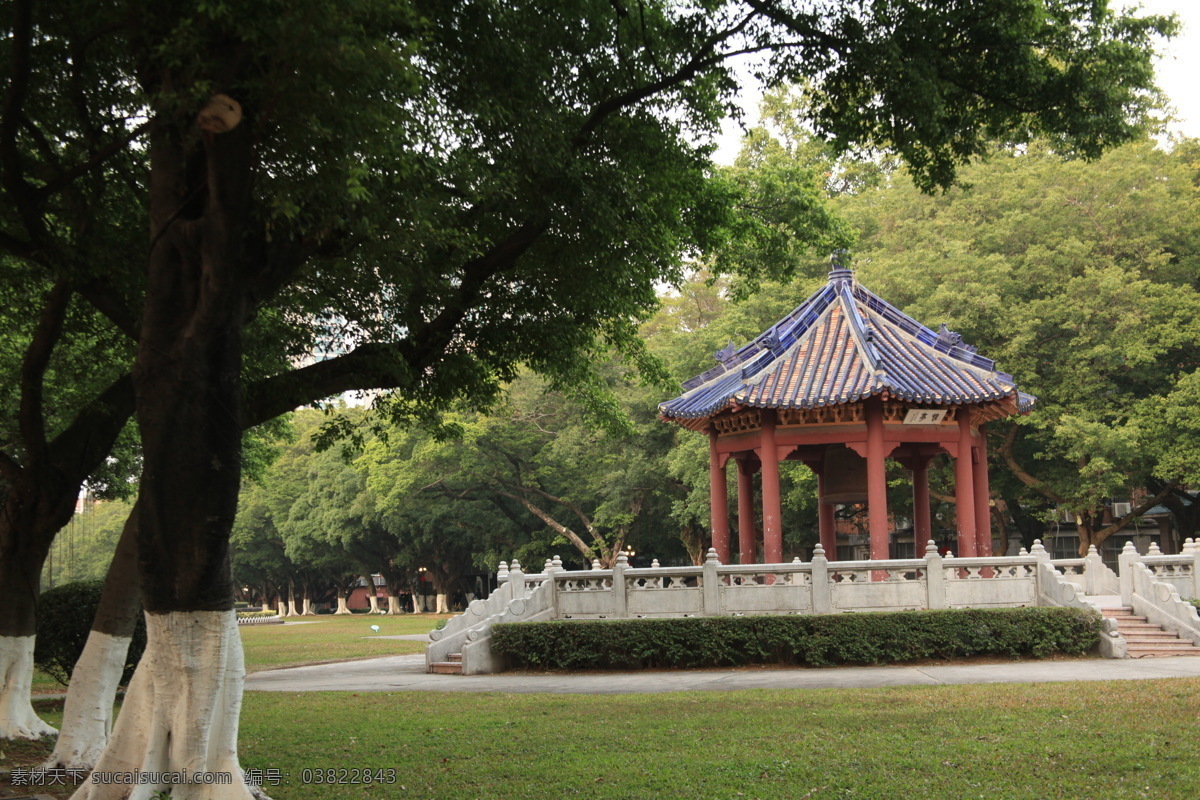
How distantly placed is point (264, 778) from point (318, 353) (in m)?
5.14

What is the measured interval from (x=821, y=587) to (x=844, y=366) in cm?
451

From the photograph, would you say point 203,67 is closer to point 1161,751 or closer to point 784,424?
point 1161,751

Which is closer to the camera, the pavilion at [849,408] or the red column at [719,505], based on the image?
the pavilion at [849,408]

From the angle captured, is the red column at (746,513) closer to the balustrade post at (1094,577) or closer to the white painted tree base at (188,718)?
the balustrade post at (1094,577)

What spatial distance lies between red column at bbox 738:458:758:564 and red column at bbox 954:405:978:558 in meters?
4.07

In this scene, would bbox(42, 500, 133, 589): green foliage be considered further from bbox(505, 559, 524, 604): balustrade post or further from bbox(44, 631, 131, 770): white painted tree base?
bbox(44, 631, 131, 770): white painted tree base

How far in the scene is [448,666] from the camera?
18.7 meters

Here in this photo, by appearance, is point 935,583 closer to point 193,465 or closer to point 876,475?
point 876,475

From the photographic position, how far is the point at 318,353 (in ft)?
40.7

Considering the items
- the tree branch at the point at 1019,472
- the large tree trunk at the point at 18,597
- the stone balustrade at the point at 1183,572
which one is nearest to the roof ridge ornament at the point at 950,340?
the stone balustrade at the point at 1183,572

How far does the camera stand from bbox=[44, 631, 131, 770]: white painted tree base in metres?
8.84

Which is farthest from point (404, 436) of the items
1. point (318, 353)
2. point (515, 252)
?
point (515, 252)

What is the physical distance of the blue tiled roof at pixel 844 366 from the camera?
1948 cm

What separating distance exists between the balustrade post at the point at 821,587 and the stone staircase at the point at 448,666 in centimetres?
609
